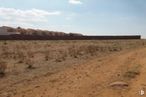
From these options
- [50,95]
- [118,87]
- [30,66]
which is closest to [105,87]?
[118,87]

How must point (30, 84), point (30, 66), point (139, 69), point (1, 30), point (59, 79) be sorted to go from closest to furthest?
point (30, 84)
point (59, 79)
point (139, 69)
point (30, 66)
point (1, 30)

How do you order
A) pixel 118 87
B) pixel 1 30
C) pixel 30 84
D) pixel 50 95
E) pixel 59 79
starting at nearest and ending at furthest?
pixel 50 95
pixel 118 87
pixel 30 84
pixel 59 79
pixel 1 30

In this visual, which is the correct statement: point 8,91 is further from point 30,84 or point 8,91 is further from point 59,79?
point 59,79

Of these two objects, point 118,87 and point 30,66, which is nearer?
point 118,87

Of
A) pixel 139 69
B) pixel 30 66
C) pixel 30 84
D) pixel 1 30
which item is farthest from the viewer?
pixel 1 30

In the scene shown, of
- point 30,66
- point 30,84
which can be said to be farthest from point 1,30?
point 30,84

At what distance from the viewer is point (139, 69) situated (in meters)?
19.0

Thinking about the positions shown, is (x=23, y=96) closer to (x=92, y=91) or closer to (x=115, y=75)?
(x=92, y=91)

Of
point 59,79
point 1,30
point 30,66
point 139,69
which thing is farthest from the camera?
point 1,30

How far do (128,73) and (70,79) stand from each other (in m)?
2.88

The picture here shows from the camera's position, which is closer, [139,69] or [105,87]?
[105,87]

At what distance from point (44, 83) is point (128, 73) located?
4.21 meters

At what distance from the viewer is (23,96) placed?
12812mm

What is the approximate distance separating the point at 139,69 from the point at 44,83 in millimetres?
5736
